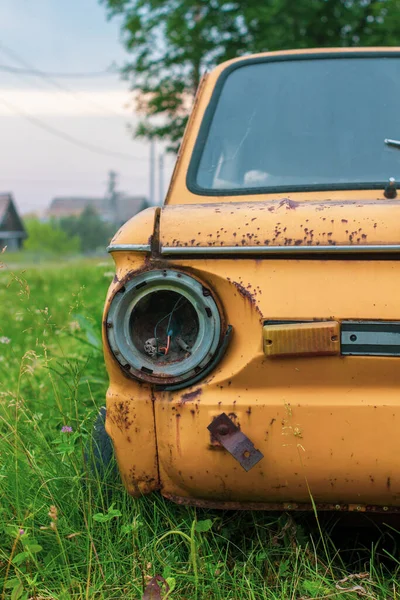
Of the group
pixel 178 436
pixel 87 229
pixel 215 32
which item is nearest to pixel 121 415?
pixel 178 436

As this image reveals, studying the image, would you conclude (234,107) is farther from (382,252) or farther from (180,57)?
(180,57)

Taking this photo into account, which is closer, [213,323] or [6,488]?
[213,323]

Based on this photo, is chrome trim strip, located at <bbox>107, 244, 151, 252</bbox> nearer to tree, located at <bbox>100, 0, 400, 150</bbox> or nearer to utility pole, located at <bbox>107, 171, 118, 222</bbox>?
tree, located at <bbox>100, 0, 400, 150</bbox>

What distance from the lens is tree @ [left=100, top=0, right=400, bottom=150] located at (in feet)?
55.3

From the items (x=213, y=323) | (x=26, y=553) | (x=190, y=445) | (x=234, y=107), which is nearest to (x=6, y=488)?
(x=26, y=553)

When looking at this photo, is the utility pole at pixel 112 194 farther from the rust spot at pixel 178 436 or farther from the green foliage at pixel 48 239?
the rust spot at pixel 178 436

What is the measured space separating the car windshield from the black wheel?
0.88m

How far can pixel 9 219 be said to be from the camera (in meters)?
68.9

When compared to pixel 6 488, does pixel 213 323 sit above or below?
above

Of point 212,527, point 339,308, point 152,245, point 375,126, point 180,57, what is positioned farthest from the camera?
point 180,57

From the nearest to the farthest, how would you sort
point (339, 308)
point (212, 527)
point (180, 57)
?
1. point (339, 308)
2. point (212, 527)
3. point (180, 57)

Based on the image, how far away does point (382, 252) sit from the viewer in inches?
72.4

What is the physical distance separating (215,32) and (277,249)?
20.1 meters

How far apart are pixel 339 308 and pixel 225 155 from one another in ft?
3.28
